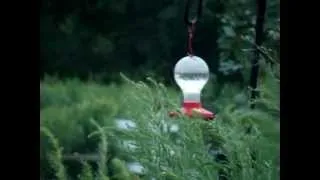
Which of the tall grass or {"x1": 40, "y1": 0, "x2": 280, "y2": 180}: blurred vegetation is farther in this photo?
{"x1": 40, "y1": 0, "x2": 280, "y2": 180}: blurred vegetation

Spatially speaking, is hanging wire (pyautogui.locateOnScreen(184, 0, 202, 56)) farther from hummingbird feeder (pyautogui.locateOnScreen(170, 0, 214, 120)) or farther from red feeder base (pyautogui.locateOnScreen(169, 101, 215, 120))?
red feeder base (pyautogui.locateOnScreen(169, 101, 215, 120))

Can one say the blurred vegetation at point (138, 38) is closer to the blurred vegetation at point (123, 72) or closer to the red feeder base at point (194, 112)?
the blurred vegetation at point (123, 72)

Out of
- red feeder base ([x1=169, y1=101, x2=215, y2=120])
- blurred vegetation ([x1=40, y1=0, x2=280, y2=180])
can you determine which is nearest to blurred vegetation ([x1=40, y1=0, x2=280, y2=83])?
blurred vegetation ([x1=40, y1=0, x2=280, y2=180])

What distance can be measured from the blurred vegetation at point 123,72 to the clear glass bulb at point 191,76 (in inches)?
1.4

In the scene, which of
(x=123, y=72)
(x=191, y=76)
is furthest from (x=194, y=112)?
(x=123, y=72)

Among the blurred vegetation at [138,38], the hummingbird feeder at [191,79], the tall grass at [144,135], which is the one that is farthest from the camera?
the blurred vegetation at [138,38]

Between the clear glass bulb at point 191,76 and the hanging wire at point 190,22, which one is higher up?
the hanging wire at point 190,22

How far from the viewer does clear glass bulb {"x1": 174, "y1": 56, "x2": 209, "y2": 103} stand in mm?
1122

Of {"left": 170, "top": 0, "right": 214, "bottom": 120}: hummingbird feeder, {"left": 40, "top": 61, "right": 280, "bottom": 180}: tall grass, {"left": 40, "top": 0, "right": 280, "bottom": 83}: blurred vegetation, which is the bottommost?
{"left": 40, "top": 61, "right": 280, "bottom": 180}: tall grass

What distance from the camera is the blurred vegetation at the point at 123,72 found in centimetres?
115

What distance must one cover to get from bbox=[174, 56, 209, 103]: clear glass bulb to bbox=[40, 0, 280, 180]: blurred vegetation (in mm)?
35

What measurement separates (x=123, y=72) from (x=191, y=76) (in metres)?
0.18

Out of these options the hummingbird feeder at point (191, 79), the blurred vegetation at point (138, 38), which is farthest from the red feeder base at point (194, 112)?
the blurred vegetation at point (138, 38)
